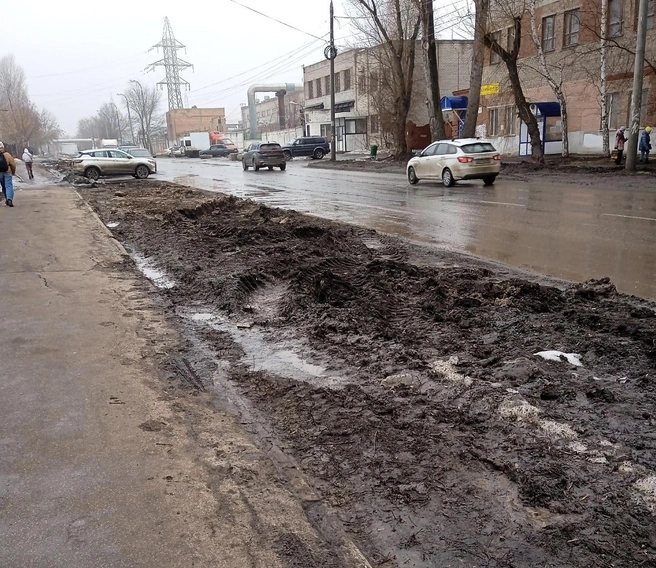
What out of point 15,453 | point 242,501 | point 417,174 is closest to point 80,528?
point 242,501

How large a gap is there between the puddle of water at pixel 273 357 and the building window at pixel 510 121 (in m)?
36.8

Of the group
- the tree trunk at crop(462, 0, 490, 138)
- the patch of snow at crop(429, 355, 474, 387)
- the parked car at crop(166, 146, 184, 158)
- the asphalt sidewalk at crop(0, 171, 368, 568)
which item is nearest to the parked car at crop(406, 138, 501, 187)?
the tree trunk at crop(462, 0, 490, 138)

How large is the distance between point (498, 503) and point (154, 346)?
11.1 feet

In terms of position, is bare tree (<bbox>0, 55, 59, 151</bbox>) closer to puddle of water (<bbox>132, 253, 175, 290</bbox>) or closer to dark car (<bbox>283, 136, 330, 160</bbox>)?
dark car (<bbox>283, 136, 330, 160</bbox>)

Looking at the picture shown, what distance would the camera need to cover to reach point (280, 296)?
707 cm

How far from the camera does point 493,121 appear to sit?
41.2 meters

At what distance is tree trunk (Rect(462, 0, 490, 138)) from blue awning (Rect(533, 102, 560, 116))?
585 centimetres

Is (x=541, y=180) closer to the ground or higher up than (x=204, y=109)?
closer to the ground

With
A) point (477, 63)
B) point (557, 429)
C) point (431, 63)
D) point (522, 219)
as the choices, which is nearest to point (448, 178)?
point (522, 219)

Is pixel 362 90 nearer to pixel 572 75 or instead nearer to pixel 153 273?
pixel 572 75

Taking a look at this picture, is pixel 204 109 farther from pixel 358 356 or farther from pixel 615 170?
pixel 358 356

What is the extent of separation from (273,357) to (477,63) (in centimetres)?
2759

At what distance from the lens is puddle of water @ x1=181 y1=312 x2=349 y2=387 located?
4667 mm

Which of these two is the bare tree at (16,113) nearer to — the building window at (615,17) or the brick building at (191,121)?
the brick building at (191,121)
